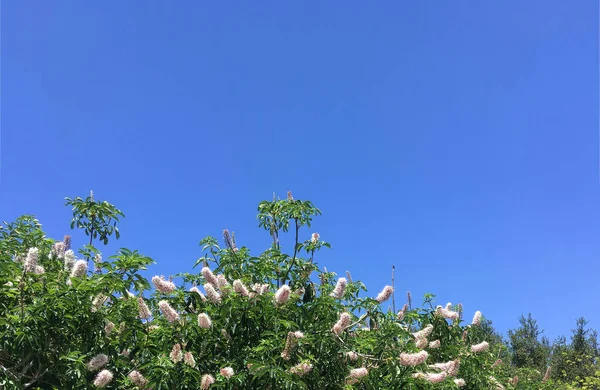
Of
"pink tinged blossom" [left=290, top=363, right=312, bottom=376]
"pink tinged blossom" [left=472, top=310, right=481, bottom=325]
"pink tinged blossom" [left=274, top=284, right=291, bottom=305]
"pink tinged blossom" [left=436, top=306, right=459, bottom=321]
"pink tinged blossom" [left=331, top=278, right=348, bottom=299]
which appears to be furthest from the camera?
"pink tinged blossom" [left=472, top=310, right=481, bottom=325]

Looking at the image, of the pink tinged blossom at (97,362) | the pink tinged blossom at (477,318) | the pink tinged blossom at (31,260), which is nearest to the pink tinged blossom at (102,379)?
the pink tinged blossom at (97,362)

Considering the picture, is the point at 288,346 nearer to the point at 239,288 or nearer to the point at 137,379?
the point at 239,288

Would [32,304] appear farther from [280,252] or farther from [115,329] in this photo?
[280,252]

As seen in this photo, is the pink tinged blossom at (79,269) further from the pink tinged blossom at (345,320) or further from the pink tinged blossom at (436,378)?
the pink tinged blossom at (436,378)

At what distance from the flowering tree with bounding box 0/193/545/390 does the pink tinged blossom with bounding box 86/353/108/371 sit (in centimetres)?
1

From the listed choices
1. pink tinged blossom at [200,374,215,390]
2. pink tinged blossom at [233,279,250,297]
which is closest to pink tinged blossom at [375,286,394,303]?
pink tinged blossom at [233,279,250,297]

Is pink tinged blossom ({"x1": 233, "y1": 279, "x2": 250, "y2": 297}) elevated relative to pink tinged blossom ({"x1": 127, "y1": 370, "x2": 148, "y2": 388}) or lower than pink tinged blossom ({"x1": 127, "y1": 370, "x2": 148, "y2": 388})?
elevated

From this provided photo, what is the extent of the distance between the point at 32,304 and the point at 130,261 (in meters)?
0.86

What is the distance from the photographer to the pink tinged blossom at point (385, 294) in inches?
218

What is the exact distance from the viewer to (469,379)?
6664mm

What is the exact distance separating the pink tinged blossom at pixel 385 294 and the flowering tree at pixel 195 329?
2 cm

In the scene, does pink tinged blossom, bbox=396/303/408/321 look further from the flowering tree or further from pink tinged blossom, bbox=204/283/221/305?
pink tinged blossom, bbox=204/283/221/305

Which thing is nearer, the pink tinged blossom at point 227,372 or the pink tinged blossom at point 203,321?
the pink tinged blossom at point 227,372

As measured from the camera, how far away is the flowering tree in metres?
4.30
